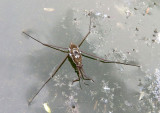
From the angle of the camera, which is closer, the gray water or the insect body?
the gray water

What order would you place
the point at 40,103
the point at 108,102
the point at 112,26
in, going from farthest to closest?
1. the point at 112,26
2. the point at 108,102
3. the point at 40,103

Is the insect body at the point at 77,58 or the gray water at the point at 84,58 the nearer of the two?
the gray water at the point at 84,58

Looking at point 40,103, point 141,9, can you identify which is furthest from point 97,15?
point 40,103

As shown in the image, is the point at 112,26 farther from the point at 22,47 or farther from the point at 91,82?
the point at 22,47

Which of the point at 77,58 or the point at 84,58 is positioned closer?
the point at 77,58

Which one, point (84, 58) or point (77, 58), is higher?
point (77, 58)

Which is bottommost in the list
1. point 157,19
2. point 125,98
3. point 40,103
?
point 125,98

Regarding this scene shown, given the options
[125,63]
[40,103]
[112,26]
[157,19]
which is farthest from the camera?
[157,19]

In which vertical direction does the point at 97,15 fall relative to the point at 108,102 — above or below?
above
